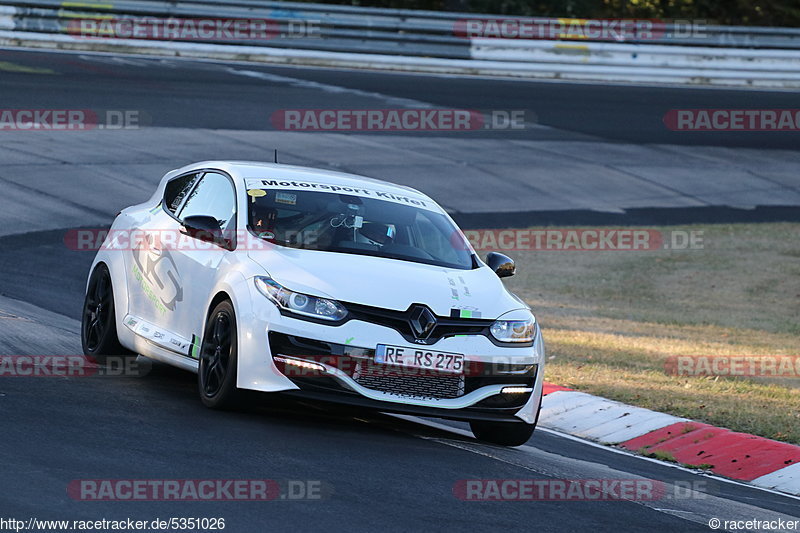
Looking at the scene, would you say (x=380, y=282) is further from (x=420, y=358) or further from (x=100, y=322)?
(x=100, y=322)

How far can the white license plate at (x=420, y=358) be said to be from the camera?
773cm

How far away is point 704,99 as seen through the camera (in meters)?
28.8

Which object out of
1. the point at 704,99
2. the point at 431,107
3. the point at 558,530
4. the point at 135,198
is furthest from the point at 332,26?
the point at 558,530

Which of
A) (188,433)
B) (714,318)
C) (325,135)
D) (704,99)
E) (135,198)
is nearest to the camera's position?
(188,433)

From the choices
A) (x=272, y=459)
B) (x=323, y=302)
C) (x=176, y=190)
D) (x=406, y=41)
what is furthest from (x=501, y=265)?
(x=406, y=41)

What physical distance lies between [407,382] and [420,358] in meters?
0.16

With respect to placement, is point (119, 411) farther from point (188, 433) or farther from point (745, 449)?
point (745, 449)

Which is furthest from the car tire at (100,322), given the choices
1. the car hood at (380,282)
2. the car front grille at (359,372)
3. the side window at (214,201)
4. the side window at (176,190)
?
the car front grille at (359,372)

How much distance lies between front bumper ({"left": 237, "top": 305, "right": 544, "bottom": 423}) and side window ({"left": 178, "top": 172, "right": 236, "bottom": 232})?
4.20 feet

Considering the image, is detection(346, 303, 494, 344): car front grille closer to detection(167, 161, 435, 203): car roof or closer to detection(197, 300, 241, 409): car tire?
detection(197, 300, 241, 409): car tire

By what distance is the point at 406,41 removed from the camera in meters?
29.8

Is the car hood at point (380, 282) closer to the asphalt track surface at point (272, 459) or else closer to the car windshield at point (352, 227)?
the car windshield at point (352, 227)

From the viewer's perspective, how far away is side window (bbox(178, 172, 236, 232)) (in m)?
9.00

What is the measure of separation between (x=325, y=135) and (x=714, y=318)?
9.42 m
